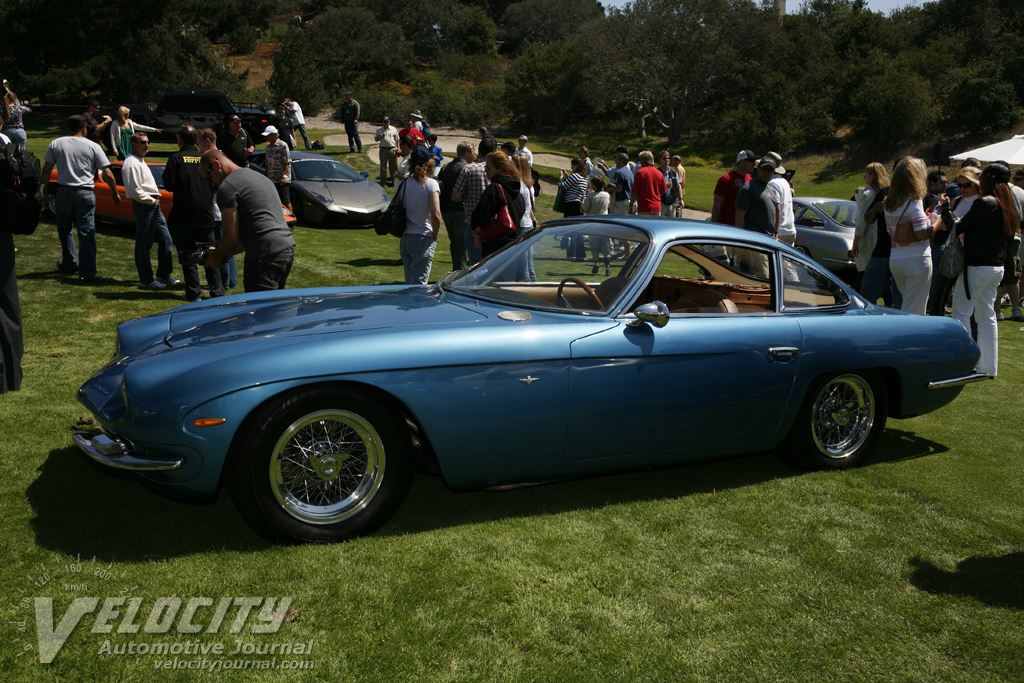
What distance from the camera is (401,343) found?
3639mm

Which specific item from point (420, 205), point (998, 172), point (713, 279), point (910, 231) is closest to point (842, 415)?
point (713, 279)

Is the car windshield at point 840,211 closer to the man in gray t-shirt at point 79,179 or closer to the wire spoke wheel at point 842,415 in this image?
the wire spoke wheel at point 842,415

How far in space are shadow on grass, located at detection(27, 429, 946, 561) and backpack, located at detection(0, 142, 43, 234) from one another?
66.7 inches

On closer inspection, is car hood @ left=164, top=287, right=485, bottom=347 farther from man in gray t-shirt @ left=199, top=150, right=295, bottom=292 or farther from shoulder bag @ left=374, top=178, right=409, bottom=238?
shoulder bag @ left=374, top=178, right=409, bottom=238

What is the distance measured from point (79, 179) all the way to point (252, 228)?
461 cm

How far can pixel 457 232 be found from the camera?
390 inches

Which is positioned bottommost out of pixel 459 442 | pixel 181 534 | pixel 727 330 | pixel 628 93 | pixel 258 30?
pixel 181 534

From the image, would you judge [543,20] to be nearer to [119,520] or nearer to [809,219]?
[809,219]

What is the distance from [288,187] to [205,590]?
11540 millimetres

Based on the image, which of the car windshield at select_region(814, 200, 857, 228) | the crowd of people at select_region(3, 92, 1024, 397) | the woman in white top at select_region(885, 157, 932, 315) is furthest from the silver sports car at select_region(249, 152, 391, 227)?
the woman in white top at select_region(885, 157, 932, 315)

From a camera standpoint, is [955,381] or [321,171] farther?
[321,171]

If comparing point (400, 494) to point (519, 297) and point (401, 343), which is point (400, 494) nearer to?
point (401, 343)

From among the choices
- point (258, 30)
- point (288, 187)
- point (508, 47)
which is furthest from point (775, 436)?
point (508, 47)

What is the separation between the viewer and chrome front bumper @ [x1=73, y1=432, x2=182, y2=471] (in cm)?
334
